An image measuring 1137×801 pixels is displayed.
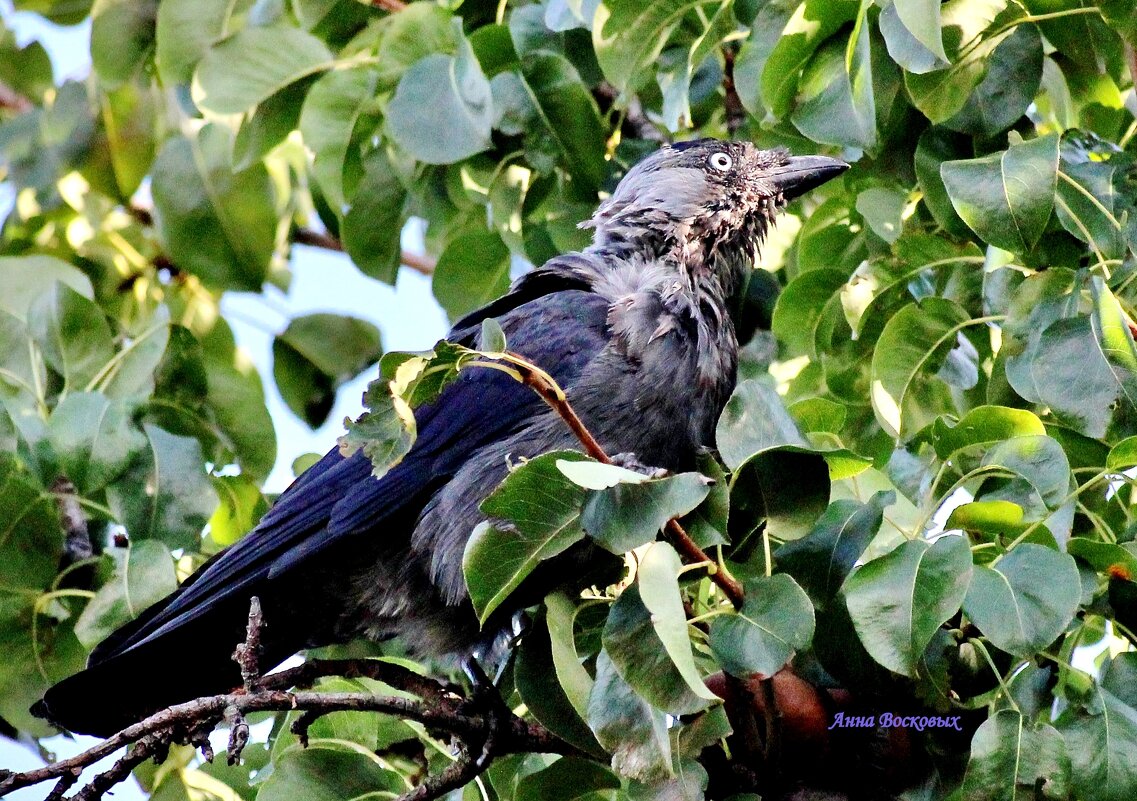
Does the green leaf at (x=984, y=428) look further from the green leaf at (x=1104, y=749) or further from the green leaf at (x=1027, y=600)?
the green leaf at (x=1104, y=749)

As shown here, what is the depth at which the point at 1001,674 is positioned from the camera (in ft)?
8.79

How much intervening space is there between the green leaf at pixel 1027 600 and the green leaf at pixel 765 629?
0.30 m

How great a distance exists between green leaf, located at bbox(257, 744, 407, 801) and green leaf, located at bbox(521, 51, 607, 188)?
5.95ft

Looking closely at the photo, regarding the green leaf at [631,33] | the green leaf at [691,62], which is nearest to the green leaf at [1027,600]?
the green leaf at [691,62]

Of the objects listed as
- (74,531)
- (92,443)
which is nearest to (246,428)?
(74,531)

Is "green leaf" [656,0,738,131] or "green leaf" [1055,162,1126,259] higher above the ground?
"green leaf" [656,0,738,131]

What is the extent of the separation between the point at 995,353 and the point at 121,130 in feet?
11.7

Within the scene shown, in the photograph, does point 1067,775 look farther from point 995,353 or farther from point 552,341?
point 552,341

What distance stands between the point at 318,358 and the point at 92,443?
1498 mm

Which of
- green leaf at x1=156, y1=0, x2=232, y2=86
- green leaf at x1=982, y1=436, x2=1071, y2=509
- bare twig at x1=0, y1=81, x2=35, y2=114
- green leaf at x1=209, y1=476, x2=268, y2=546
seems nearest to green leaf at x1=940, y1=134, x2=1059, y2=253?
green leaf at x1=982, y1=436, x2=1071, y2=509

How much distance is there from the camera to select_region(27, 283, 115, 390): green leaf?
4066 mm

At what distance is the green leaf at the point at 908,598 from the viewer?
2.35 m

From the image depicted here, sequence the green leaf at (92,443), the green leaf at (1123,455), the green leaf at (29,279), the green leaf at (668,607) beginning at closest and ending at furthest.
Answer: the green leaf at (668,607) → the green leaf at (1123,455) → the green leaf at (92,443) → the green leaf at (29,279)

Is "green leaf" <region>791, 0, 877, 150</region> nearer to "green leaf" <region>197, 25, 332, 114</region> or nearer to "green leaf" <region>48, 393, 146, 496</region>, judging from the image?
"green leaf" <region>197, 25, 332, 114</region>
